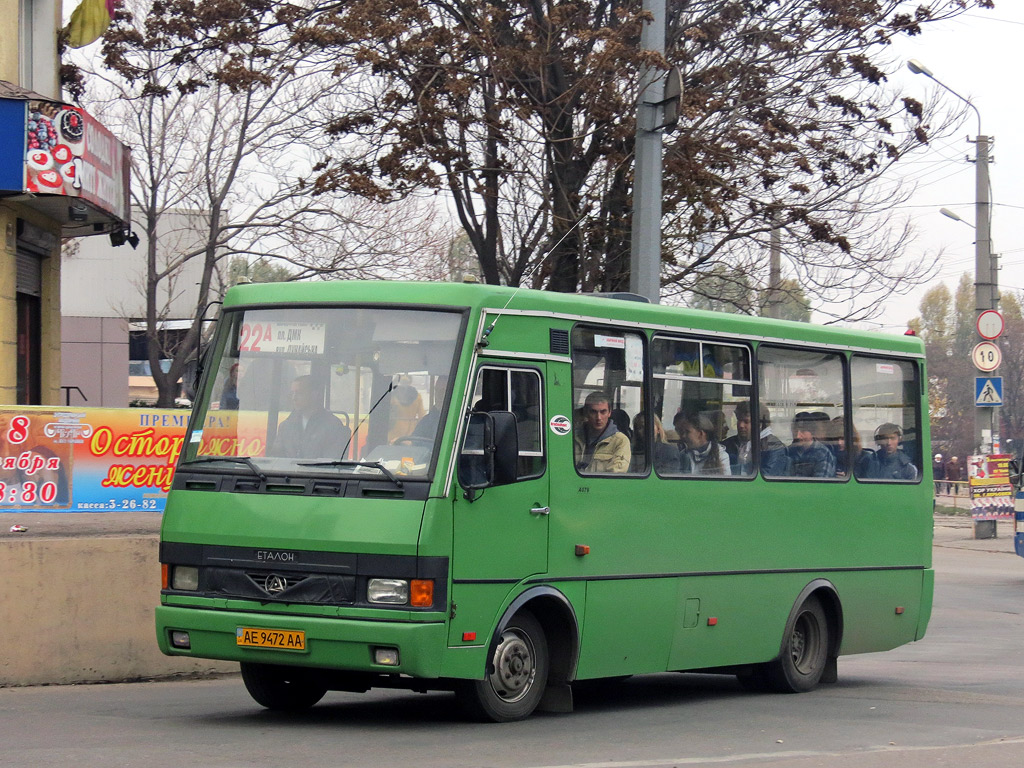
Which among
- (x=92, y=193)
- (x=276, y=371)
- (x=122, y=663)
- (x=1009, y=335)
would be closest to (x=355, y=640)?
(x=276, y=371)

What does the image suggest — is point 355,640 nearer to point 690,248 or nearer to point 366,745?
point 366,745

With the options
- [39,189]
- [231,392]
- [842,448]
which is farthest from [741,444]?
[39,189]

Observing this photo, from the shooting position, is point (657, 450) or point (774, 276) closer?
point (657, 450)

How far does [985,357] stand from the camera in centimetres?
2762

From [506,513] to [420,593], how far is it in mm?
874

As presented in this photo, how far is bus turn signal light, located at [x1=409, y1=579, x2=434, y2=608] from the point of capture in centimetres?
797

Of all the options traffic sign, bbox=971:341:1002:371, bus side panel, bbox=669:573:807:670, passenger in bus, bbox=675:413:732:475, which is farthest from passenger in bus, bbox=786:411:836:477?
traffic sign, bbox=971:341:1002:371

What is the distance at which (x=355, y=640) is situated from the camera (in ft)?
26.0

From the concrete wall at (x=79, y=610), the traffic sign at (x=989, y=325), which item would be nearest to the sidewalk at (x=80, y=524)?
the concrete wall at (x=79, y=610)

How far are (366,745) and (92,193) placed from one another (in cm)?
1090

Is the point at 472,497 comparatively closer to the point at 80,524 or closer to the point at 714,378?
the point at 714,378

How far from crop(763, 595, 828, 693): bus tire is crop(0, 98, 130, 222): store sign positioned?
31.6ft

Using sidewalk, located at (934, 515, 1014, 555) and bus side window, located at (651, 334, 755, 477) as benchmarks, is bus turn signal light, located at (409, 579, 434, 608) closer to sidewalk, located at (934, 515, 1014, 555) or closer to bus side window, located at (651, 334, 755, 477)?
bus side window, located at (651, 334, 755, 477)

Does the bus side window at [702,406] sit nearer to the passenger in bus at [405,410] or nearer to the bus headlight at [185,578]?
the passenger in bus at [405,410]
